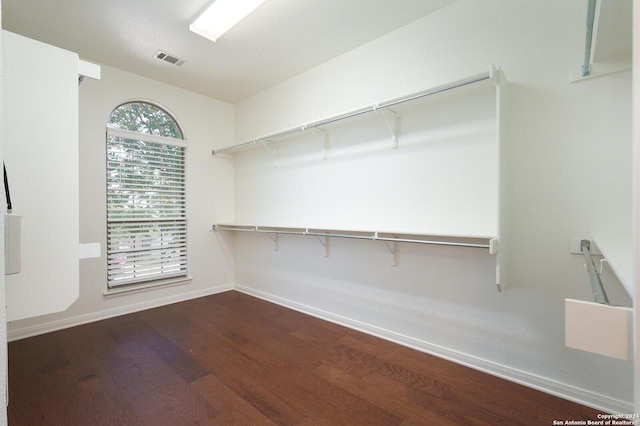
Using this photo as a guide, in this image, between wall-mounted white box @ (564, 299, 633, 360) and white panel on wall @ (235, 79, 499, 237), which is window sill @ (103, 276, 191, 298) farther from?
wall-mounted white box @ (564, 299, 633, 360)

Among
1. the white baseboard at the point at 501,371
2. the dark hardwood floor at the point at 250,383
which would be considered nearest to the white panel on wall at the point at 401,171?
the white baseboard at the point at 501,371

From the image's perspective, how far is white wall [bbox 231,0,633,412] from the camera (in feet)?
5.54

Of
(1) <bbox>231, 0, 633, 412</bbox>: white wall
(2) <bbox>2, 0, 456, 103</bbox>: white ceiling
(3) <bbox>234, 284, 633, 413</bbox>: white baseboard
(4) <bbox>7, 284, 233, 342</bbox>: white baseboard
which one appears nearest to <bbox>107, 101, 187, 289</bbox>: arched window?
(4) <bbox>7, 284, 233, 342</bbox>: white baseboard

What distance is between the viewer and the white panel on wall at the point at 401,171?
2.10 metres

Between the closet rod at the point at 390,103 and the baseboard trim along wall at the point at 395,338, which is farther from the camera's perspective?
the closet rod at the point at 390,103

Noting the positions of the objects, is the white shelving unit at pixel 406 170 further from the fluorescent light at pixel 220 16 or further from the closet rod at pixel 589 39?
the fluorescent light at pixel 220 16

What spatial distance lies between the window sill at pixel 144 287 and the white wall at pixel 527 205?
2406 mm

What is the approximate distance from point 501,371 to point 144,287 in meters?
3.61

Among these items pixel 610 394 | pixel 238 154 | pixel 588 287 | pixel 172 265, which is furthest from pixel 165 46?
pixel 610 394

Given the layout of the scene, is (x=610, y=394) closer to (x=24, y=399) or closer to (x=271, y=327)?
(x=271, y=327)

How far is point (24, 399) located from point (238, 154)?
10.5ft

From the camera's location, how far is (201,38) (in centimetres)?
265

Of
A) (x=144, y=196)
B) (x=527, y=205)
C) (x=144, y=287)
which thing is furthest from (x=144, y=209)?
(x=527, y=205)

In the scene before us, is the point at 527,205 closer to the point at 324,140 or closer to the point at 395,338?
the point at 395,338
